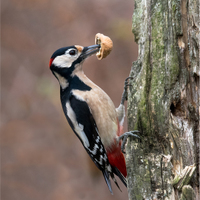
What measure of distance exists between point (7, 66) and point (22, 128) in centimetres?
121

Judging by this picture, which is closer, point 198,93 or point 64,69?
point 198,93

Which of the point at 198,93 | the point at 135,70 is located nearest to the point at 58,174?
the point at 135,70

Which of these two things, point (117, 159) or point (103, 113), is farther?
point (117, 159)

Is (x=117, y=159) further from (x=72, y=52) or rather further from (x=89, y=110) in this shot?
(x=72, y=52)

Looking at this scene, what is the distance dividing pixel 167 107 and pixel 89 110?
40.2 inches

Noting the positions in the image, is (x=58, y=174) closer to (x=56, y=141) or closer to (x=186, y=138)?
(x=56, y=141)

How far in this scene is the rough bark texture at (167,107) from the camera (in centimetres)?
198

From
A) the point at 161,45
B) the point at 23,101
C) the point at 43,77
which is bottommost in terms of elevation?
the point at 23,101

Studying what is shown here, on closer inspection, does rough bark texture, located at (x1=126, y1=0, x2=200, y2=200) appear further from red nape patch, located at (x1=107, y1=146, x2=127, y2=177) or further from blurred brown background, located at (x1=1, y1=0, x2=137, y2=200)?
blurred brown background, located at (x1=1, y1=0, x2=137, y2=200)

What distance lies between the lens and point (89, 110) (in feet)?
9.68

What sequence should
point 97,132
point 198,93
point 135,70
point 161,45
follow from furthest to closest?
point 97,132 < point 135,70 < point 161,45 < point 198,93

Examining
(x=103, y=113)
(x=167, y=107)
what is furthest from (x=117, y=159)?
(x=167, y=107)

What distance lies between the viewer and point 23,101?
629 cm

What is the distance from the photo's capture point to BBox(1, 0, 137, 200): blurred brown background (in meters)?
6.11
